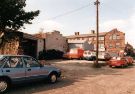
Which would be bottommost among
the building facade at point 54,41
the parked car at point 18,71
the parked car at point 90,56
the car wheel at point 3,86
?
the car wheel at point 3,86

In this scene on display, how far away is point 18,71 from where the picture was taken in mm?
10922

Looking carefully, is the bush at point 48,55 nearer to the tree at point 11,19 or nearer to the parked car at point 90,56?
the parked car at point 90,56

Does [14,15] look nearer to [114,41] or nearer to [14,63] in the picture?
[14,63]

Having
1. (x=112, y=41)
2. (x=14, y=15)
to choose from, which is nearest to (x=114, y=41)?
(x=112, y=41)

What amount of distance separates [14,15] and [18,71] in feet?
46.0

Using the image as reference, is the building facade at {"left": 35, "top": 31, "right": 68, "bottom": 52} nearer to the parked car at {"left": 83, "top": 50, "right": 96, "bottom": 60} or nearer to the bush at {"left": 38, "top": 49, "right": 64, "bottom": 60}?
the bush at {"left": 38, "top": 49, "right": 64, "bottom": 60}

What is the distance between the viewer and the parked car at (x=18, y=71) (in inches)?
409

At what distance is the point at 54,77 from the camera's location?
13.4 m

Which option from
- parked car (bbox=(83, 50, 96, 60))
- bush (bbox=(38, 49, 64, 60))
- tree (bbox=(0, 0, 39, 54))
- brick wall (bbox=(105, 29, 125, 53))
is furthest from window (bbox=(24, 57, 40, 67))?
brick wall (bbox=(105, 29, 125, 53))

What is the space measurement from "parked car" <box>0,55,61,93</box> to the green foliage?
12.4 m

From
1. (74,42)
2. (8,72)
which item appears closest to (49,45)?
(74,42)

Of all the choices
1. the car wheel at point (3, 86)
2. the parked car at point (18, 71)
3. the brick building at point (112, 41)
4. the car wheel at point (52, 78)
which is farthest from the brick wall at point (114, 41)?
the car wheel at point (3, 86)

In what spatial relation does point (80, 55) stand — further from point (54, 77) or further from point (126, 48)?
point (126, 48)

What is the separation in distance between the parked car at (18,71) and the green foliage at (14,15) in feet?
40.6
